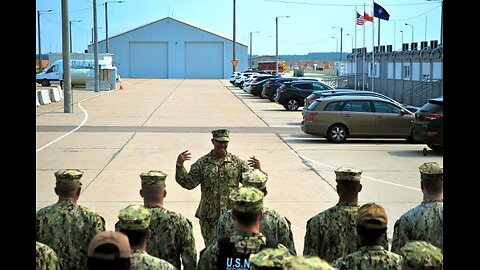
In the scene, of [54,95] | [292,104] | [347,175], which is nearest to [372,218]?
[347,175]

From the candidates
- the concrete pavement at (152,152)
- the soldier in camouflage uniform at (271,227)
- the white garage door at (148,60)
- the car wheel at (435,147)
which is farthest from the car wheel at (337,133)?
the white garage door at (148,60)

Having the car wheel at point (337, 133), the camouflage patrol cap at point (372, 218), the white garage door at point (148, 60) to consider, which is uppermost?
the white garage door at point (148, 60)

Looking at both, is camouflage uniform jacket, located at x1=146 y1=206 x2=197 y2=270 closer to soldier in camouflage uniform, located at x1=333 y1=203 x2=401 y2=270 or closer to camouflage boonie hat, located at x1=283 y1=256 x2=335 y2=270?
soldier in camouflage uniform, located at x1=333 y1=203 x2=401 y2=270

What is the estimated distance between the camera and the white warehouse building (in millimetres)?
112625

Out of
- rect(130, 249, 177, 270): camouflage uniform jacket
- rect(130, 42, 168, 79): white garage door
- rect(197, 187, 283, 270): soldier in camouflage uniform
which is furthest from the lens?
rect(130, 42, 168, 79): white garage door

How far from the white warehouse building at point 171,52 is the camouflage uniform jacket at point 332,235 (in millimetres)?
106948

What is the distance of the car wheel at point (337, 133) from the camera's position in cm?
2311

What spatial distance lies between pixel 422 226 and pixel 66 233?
2895 mm

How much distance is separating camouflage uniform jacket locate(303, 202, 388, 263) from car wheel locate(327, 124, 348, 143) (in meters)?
17.2

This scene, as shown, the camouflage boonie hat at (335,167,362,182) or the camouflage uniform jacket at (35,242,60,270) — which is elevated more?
the camouflage boonie hat at (335,167,362,182)

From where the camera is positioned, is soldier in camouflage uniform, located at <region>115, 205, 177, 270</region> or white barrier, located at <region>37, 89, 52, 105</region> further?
white barrier, located at <region>37, 89, 52, 105</region>

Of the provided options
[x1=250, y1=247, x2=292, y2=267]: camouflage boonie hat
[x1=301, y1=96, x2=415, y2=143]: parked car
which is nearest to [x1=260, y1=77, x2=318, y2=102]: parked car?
[x1=301, y1=96, x2=415, y2=143]: parked car

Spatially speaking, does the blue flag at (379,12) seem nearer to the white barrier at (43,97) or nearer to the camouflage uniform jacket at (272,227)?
the white barrier at (43,97)
